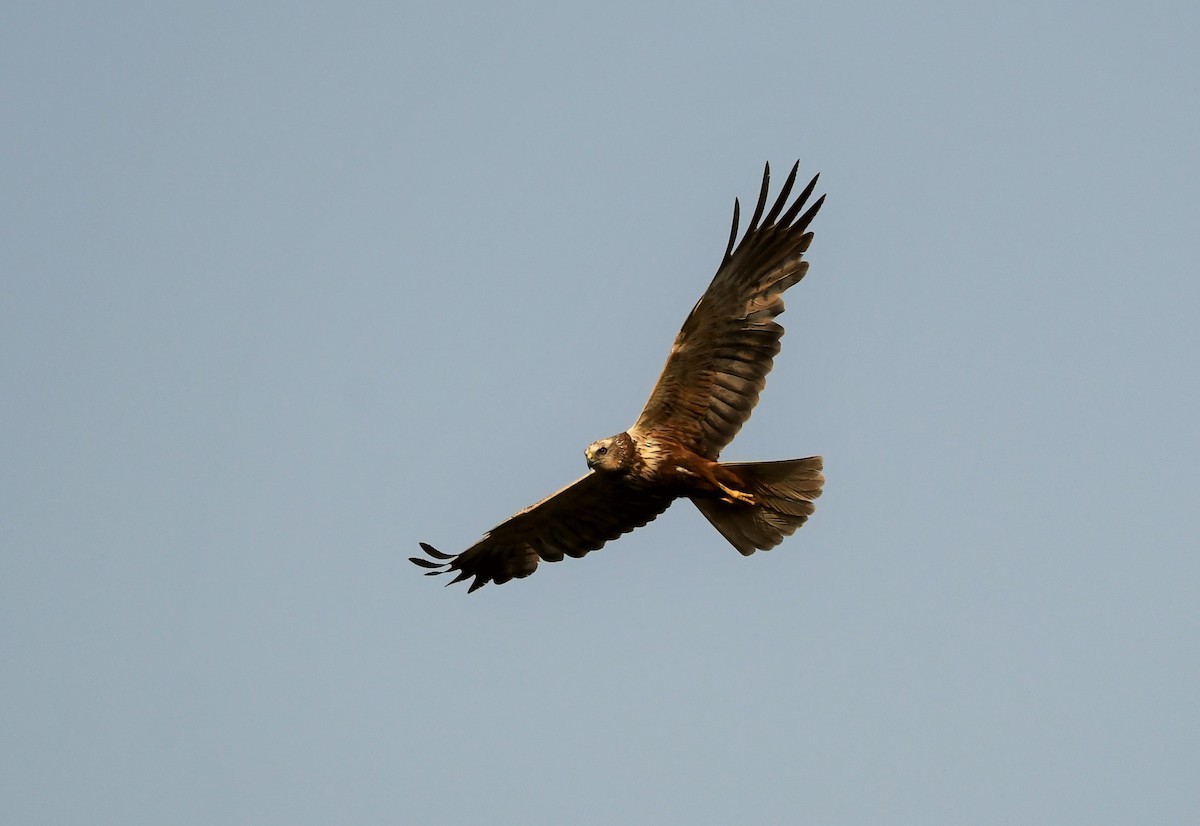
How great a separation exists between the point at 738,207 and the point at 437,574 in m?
4.11

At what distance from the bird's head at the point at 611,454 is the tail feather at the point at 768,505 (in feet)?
2.55

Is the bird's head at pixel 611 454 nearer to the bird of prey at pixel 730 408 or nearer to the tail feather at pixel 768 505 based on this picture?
the bird of prey at pixel 730 408

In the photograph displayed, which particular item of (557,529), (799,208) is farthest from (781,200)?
(557,529)

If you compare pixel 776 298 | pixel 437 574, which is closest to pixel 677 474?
pixel 776 298

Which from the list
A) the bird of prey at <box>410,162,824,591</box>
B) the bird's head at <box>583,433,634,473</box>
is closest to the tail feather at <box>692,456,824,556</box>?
the bird of prey at <box>410,162,824,591</box>

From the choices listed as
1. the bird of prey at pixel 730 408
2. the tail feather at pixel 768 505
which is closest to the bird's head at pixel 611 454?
the bird of prey at pixel 730 408

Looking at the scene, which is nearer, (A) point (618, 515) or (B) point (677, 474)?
(B) point (677, 474)

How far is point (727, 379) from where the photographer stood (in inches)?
566

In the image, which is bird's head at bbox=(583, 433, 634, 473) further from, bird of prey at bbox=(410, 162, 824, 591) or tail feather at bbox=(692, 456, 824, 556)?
tail feather at bbox=(692, 456, 824, 556)

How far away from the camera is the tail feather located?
14.5 metres

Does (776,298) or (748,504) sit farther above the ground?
(776,298)

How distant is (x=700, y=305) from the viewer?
1423 centimetres

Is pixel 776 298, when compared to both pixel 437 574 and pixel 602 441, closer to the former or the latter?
pixel 602 441

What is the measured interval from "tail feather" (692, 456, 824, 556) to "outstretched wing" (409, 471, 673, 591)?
1.61ft
